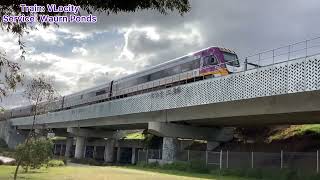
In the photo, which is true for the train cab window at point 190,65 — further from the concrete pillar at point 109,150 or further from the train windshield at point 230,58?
the concrete pillar at point 109,150

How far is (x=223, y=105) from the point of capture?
118ft

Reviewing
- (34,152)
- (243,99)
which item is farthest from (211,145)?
(34,152)

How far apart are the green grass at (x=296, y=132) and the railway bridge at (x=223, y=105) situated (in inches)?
188

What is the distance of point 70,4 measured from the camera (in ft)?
26.0

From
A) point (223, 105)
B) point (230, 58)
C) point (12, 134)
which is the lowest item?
point (223, 105)

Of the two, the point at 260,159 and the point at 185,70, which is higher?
the point at 185,70

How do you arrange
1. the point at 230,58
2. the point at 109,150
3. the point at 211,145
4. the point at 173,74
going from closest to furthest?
the point at 230,58 < the point at 173,74 < the point at 211,145 < the point at 109,150

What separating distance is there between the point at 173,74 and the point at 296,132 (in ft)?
46.4

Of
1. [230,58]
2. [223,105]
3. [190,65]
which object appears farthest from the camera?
[190,65]

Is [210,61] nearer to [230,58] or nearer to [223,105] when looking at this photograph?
[230,58]

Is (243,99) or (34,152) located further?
(34,152)

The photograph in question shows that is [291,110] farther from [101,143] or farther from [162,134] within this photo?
[101,143]

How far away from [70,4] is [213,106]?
3006cm

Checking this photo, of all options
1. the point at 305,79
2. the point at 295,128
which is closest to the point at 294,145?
the point at 295,128
